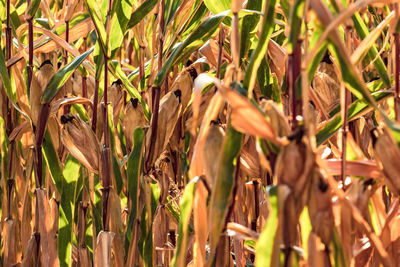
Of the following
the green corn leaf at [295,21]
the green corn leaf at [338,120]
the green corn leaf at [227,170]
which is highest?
the green corn leaf at [295,21]

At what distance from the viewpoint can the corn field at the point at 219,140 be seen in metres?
0.53

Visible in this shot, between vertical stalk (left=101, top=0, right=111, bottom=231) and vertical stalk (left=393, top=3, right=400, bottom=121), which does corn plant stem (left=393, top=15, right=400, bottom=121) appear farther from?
vertical stalk (left=101, top=0, right=111, bottom=231)

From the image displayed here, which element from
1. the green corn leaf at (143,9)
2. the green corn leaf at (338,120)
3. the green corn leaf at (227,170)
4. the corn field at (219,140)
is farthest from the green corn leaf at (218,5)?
the green corn leaf at (227,170)

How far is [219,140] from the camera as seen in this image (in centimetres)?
61

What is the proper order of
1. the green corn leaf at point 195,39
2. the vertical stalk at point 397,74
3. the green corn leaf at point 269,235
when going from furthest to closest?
the green corn leaf at point 195,39
the vertical stalk at point 397,74
the green corn leaf at point 269,235

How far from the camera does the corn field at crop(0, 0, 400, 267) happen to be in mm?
525

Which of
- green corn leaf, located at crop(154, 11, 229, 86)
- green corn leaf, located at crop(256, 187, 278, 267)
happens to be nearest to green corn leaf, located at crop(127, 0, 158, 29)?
green corn leaf, located at crop(154, 11, 229, 86)

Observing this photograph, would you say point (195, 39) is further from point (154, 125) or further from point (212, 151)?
point (212, 151)

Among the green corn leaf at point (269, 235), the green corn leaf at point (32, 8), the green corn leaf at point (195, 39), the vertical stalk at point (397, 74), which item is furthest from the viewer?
the green corn leaf at point (32, 8)

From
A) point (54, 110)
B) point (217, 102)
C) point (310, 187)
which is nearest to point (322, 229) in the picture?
point (310, 187)

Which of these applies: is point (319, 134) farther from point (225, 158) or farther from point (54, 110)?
point (54, 110)

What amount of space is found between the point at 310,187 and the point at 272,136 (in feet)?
0.17

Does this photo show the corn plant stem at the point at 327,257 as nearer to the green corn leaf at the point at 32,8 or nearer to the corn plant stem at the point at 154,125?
the corn plant stem at the point at 154,125

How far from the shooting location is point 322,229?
20.7 inches
